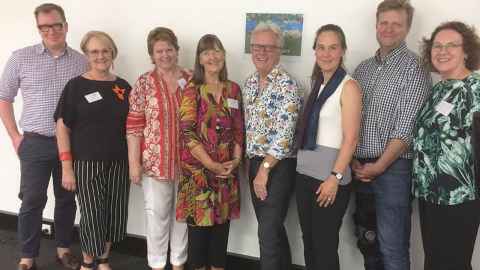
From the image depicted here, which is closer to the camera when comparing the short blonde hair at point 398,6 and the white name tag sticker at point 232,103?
the short blonde hair at point 398,6

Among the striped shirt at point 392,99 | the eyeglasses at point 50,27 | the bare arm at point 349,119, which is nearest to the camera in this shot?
the bare arm at point 349,119

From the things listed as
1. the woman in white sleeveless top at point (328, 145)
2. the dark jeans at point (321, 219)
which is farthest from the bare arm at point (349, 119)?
the dark jeans at point (321, 219)

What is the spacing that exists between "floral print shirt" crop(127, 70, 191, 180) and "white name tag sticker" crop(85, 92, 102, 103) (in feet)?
0.61

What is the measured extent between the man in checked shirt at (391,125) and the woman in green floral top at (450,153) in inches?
5.4

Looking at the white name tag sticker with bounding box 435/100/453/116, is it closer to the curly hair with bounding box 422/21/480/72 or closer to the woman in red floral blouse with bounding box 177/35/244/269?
the curly hair with bounding box 422/21/480/72

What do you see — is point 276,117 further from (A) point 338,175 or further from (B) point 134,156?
(B) point 134,156

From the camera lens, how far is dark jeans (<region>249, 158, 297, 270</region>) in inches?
79.0

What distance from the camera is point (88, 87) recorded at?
222cm

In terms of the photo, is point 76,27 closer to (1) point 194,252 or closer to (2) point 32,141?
(2) point 32,141

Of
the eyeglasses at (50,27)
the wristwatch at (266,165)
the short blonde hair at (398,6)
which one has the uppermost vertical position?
the short blonde hair at (398,6)

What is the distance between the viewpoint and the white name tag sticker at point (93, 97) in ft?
7.22

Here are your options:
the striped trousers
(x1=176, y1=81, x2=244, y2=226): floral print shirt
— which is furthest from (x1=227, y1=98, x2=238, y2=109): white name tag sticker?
the striped trousers

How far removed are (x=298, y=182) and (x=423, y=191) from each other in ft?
1.89

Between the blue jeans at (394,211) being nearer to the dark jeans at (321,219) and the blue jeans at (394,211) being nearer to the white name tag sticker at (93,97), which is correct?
the dark jeans at (321,219)
